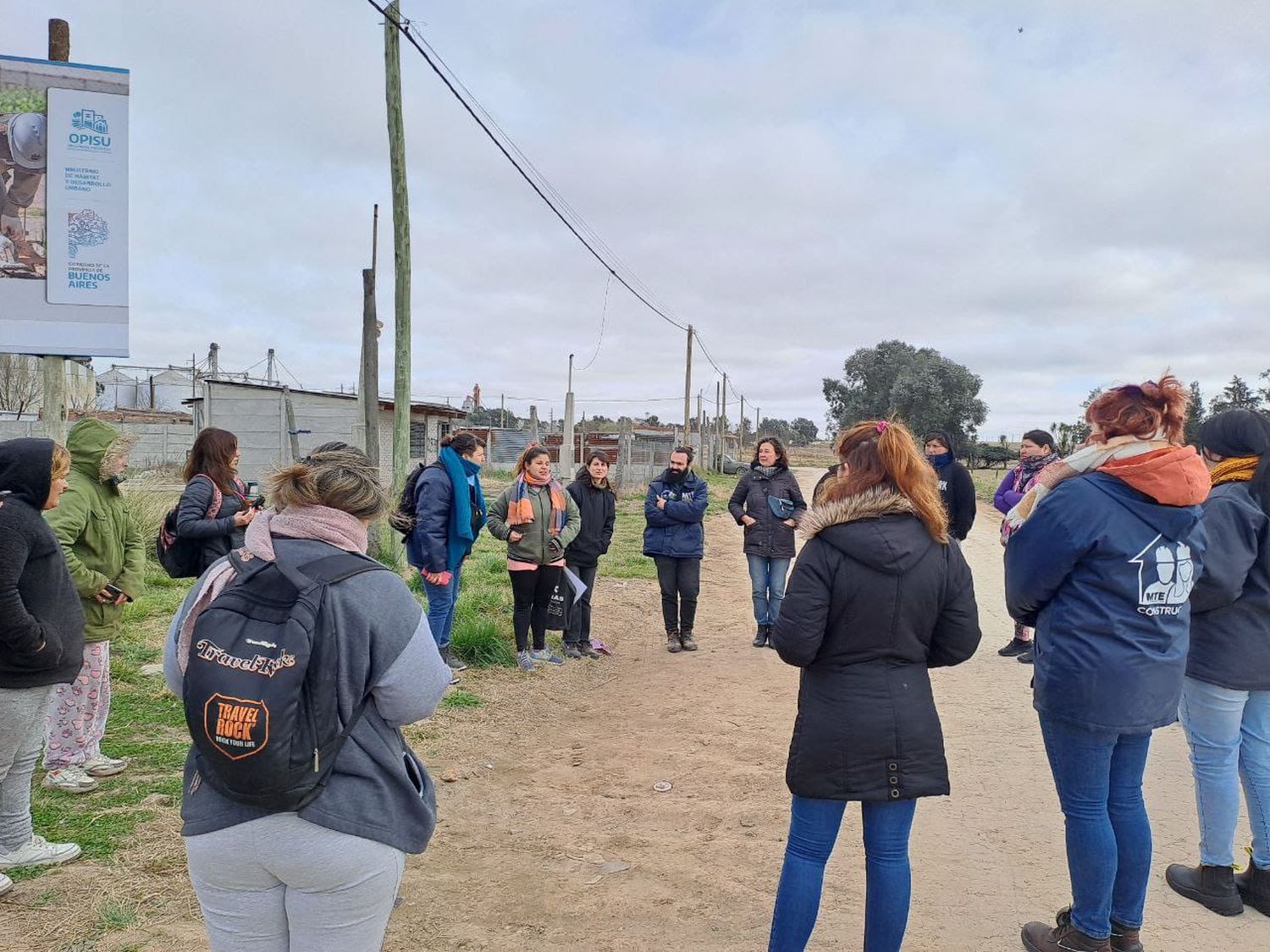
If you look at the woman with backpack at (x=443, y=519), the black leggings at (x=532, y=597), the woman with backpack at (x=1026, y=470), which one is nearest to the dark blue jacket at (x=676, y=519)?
the black leggings at (x=532, y=597)

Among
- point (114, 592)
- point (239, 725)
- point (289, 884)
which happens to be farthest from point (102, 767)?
point (239, 725)

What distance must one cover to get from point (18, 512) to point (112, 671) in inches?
134

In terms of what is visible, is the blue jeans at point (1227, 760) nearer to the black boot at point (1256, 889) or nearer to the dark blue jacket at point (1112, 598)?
the black boot at point (1256, 889)

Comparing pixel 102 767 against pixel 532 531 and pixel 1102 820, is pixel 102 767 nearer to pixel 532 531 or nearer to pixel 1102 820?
pixel 532 531

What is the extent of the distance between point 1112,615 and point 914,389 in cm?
5631

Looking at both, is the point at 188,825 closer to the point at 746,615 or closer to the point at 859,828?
the point at 859,828

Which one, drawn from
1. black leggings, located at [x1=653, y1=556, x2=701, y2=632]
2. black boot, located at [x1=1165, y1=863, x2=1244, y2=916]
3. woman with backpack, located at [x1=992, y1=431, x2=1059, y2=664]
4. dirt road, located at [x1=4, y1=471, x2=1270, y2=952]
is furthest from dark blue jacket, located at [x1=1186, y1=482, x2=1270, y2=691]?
black leggings, located at [x1=653, y1=556, x2=701, y2=632]

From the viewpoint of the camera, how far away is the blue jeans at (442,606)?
6.57 meters

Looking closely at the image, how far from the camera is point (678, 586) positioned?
8148 mm

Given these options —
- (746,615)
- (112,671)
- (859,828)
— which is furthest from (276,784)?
(746,615)

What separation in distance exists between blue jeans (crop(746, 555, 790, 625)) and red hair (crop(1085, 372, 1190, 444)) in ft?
16.2

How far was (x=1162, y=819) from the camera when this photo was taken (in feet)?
13.9

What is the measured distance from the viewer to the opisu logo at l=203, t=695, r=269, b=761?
1.79m

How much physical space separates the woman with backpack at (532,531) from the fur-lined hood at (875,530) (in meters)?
4.42
